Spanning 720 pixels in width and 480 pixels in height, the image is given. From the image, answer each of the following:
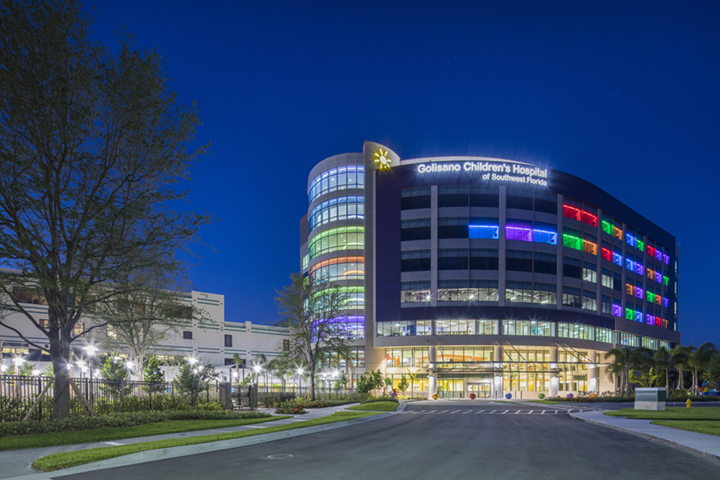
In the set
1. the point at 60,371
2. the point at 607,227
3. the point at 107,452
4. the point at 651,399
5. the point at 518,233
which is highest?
the point at 607,227

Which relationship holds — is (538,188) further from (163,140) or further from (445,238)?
(163,140)

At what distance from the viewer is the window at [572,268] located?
283 feet

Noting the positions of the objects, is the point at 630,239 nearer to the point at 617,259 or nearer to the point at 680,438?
the point at 617,259

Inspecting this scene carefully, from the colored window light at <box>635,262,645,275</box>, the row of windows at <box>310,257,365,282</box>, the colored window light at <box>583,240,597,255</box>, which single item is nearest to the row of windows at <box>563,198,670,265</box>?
the colored window light at <box>635,262,645,275</box>

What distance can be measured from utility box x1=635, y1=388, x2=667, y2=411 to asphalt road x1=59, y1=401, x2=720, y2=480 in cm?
1934

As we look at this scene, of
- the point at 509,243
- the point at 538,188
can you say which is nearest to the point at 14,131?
the point at 509,243

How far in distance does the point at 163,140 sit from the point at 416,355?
214 ft

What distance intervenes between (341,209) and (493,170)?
26.2 m

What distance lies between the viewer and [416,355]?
81.4 meters

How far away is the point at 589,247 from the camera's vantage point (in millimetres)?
91312

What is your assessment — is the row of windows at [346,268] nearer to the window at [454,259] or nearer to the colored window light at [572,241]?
the window at [454,259]

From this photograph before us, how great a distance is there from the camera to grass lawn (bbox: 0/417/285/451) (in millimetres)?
16188

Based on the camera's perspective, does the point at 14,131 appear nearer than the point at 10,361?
Yes

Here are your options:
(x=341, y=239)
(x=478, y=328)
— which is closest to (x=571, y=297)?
(x=478, y=328)
